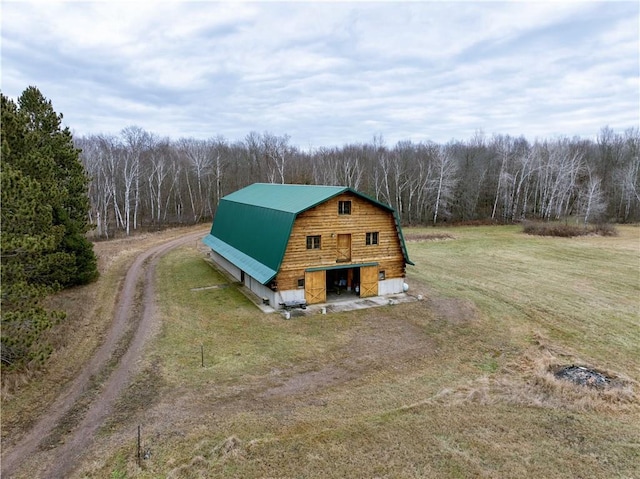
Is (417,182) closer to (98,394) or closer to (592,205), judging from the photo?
(592,205)

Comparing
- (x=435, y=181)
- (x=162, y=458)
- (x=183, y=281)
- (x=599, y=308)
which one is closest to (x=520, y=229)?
(x=435, y=181)

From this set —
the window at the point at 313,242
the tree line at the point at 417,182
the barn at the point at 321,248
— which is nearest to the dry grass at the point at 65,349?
the barn at the point at 321,248

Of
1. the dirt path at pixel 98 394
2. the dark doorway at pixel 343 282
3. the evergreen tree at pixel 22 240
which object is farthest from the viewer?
the dark doorway at pixel 343 282

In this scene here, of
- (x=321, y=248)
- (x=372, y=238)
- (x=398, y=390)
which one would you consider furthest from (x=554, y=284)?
(x=398, y=390)

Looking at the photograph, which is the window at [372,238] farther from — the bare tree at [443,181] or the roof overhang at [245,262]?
the bare tree at [443,181]

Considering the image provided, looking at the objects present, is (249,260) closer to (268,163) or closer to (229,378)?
(229,378)

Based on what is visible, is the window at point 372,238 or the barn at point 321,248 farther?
the window at point 372,238

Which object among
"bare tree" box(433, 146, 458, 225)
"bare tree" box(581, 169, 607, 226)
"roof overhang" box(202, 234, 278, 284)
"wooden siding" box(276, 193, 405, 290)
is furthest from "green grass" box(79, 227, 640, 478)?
"bare tree" box(581, 169, 607, 226)
